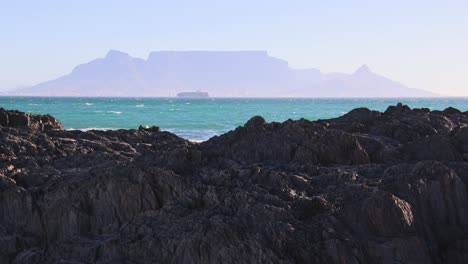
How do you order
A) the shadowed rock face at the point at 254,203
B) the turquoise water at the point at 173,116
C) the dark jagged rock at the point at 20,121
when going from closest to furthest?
the shadowed rock face at the point at 254,203 < the dark jagged rock at the point at 20,121 < the turquoise water at the point at 173,116

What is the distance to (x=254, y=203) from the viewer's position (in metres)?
8.95

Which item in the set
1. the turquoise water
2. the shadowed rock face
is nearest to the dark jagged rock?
the shadowed rock face

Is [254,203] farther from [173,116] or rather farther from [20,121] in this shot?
[173,116]

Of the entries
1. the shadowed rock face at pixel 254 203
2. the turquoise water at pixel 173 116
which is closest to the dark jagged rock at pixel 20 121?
the shadowed rock face at pixel 254 203

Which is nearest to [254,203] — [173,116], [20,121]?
[20,121]

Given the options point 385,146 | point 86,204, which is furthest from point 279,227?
point 385,146

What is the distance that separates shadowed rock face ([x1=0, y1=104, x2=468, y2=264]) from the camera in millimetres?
8430

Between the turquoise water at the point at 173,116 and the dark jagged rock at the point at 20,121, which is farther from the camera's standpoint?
the turquoise water at the point at 173,116

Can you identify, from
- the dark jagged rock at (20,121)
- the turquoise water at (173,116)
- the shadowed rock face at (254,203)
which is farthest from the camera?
the turquoise water at (173,116)

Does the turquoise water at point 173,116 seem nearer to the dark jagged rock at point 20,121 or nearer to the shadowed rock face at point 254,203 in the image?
the dark jagged rock at point 20,121

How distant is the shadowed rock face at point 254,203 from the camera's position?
8.43 m

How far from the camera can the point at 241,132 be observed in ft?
41.4

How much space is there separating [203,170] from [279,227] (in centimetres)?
226

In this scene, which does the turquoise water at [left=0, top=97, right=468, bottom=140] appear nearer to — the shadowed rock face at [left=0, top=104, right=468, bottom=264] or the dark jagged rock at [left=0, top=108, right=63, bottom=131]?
the dark jagged rock at [left=0, top=108, right=63, bottom=131]
